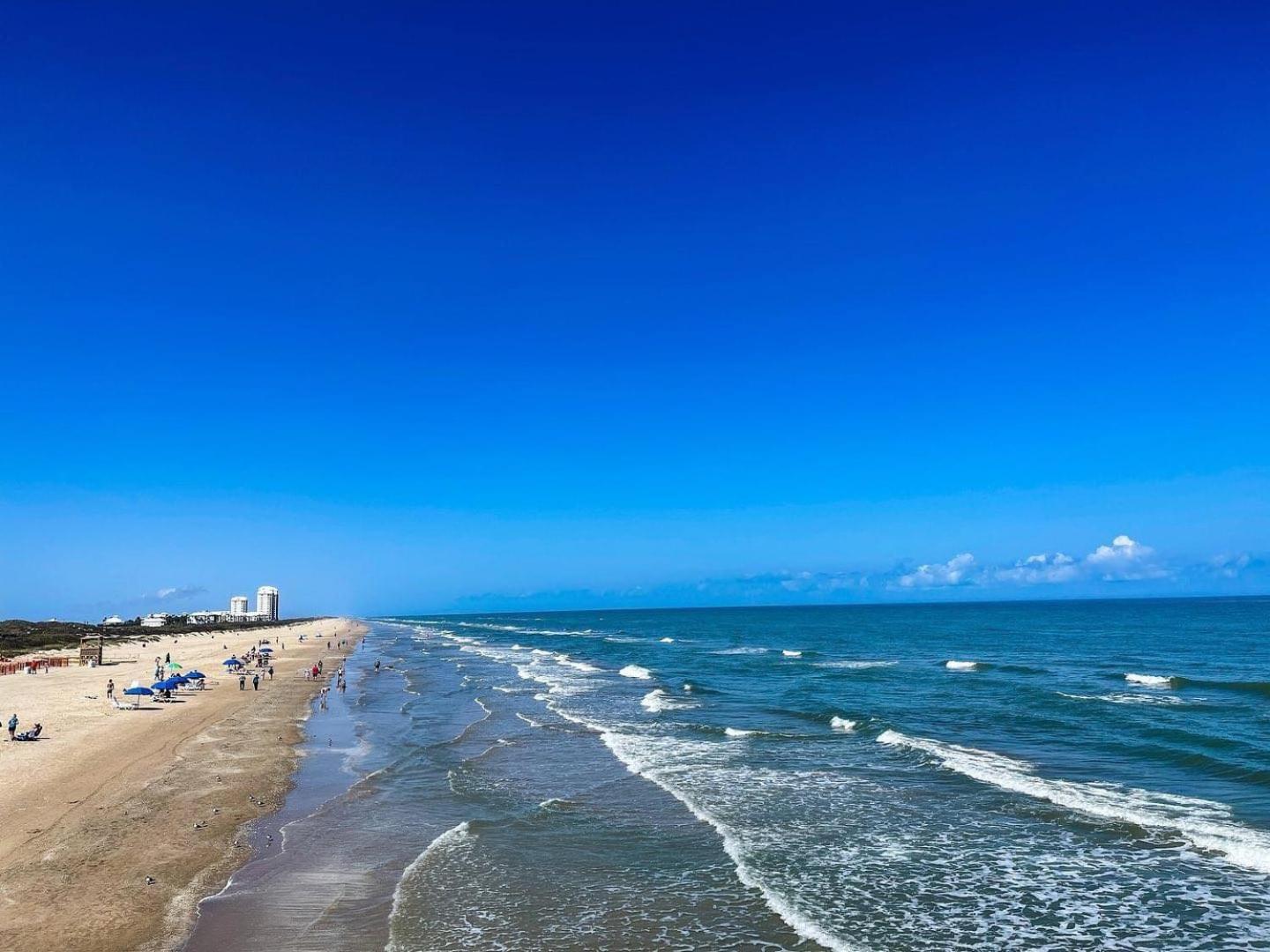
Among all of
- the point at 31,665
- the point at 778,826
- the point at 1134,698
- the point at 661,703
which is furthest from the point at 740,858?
the point at 31,665

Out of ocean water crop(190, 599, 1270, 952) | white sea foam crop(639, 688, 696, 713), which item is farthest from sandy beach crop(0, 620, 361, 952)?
white sea foam crop(639, 688, 696, 713)

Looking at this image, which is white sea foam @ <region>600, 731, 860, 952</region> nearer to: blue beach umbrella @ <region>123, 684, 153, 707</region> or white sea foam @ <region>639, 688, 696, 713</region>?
white sea foam @ <region>639, 688, 696, 713</region>

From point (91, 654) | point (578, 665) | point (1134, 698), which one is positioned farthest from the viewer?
point (578, 665)

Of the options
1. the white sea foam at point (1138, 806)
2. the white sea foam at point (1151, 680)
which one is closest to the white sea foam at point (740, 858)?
the white sea foam at point (1138, 806)

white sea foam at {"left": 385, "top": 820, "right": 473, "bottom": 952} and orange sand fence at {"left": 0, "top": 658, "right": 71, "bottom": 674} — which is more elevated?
orange sand fence at {"left": 0, "top": 658, "right": 71, "bottom": 674}

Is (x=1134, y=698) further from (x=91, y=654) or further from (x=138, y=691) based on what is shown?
(x=91, y=654)

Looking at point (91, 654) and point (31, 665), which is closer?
point (31, 665)

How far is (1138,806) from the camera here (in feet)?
68.1

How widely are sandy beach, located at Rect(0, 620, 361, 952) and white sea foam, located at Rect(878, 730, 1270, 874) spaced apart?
20.2 m

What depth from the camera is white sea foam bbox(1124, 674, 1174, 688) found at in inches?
1761

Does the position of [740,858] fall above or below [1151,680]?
above

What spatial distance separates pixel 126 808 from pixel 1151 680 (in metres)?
50.1

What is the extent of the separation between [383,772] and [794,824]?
44.2 feet

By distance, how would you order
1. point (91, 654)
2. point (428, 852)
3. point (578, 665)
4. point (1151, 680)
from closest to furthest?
point (428, 852), point (1151, 680), point (91, 654), point (578, 665)
